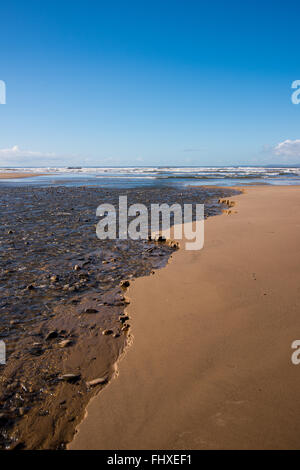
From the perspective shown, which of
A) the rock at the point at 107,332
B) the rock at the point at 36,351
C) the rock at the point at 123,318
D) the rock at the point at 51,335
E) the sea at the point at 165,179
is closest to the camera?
the rock at the point at 36,351

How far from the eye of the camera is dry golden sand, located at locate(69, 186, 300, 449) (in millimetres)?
2164

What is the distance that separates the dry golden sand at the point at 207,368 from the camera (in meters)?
2.16

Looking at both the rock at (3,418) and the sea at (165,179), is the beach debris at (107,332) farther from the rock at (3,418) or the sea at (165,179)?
the sea at (165,179)

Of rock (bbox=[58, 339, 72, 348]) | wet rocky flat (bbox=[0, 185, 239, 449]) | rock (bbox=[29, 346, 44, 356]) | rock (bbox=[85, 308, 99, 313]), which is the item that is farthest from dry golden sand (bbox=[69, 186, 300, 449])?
rock (bbox=[29, 346, 44, 356])

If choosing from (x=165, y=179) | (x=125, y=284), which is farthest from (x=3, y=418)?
(x=165, y=179)

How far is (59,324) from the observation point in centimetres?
390

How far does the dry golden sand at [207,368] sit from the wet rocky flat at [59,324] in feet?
0.88

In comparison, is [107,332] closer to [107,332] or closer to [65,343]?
[107,332]

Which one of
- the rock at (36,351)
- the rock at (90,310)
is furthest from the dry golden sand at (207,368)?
the rock at (36,351)

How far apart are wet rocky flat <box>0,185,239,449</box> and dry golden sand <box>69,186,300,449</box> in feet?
0.88

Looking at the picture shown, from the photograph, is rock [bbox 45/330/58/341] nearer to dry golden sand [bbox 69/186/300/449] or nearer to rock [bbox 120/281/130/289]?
dry golden sand [bbox 69/186/300/449]

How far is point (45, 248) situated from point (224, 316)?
526 cm
